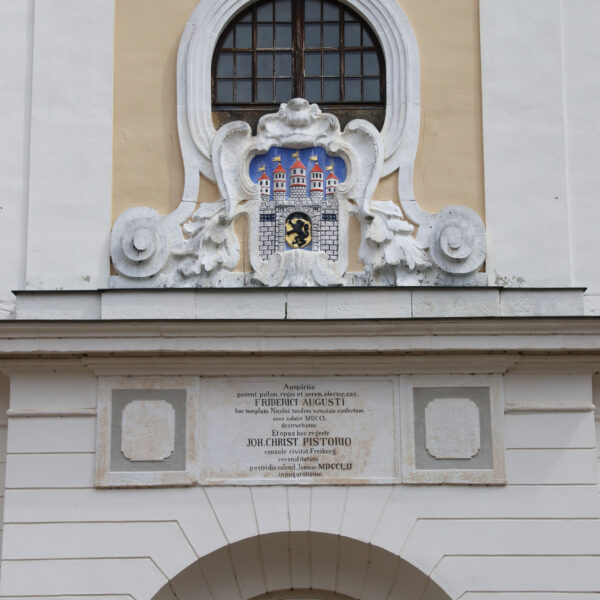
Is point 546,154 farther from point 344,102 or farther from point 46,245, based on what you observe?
point 46,245

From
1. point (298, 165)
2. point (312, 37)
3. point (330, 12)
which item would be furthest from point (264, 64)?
point (298, 165)

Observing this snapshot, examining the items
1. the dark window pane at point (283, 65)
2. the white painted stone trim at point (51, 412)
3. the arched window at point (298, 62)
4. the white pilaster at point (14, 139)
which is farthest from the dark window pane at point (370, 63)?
the white painted stone trim at point (51, 412)

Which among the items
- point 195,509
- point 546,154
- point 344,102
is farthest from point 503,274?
point 195,509

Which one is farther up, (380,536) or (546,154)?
(546,154)

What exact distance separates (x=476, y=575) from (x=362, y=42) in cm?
481

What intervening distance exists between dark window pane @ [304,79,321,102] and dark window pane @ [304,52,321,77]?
0.21ft

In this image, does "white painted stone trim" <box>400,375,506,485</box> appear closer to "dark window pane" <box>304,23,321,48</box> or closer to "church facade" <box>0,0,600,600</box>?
"church facade" <box>0,0,600,600</box>

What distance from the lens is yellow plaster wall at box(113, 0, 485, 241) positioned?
11.6 m

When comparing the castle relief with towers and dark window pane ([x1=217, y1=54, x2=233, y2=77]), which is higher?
dark window pane ([x1=217, y1=54, x2=233, y2=77])

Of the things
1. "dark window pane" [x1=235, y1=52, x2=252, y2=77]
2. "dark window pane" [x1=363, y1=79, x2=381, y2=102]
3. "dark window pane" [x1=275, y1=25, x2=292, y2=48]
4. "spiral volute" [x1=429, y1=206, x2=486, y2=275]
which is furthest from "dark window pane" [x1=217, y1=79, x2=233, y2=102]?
"spiral volute" [x1=429, y1=206, x2=486, y2=275]

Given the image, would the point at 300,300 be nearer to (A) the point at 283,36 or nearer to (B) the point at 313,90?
(B) the point at 313,90

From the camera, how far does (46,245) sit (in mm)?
11492

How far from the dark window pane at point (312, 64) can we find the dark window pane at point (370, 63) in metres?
0.42

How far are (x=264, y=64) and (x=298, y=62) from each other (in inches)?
12.3
